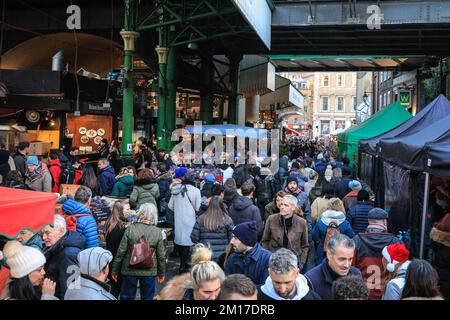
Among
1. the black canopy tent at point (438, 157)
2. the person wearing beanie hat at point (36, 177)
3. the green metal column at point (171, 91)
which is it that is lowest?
the person wearing beanie hat at point (36, 177)

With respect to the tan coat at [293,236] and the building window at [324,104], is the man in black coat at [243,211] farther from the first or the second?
the building window at [324,104]

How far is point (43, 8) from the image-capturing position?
24.3m

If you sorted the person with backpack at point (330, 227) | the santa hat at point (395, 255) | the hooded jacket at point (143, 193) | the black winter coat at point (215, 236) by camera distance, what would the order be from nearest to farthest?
1. the santa hat at point (395, 255)
2. the black winter coat at point (215, 236)
3. the person with backpack at point (330, 227)
4. the hooded jacket at point (143, 193)

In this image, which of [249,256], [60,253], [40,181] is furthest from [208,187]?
[60,253]

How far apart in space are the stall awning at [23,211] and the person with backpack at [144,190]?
3318 mm

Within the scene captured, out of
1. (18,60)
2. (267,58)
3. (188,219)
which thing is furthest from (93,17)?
(188,219)

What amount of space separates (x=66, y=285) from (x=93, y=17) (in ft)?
70.0

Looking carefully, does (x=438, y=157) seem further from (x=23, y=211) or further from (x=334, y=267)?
(x=23, y=211)

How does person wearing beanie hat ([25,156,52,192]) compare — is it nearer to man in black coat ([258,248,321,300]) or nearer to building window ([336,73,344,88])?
man in black coat ([258,248,321,300])

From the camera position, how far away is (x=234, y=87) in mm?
29328

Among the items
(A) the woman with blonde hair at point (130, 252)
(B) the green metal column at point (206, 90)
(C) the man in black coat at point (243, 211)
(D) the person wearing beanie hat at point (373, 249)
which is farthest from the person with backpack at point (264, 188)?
(B) the green metal column at point (206, 90)

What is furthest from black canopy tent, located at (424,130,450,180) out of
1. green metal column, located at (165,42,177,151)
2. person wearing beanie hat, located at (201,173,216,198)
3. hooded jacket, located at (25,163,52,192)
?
green metal column, located at (165,42,177,151)

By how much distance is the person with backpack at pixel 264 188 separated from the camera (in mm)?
10867
